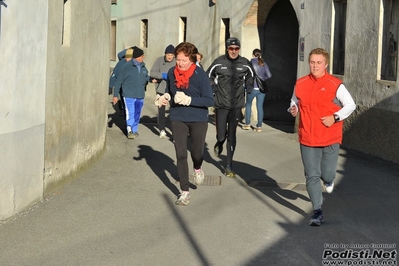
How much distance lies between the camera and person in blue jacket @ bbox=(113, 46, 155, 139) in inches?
604

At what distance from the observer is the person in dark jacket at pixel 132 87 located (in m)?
15.3

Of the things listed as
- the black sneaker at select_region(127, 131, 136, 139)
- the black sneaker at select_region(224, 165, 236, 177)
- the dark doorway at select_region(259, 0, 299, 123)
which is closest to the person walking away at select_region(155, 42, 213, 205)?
the black sneaker at select_region(224, 165, 236, 177)

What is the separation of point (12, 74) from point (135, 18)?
22.0 metres

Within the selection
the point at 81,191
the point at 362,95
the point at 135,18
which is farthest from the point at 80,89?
the point at 135,18

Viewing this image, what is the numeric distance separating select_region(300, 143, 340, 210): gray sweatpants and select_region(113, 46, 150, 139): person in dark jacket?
7.47 metres

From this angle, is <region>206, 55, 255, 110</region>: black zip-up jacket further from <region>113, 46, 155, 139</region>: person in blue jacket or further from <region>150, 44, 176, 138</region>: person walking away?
<region>113, 46, 155, 139</region>: person in blue jacket

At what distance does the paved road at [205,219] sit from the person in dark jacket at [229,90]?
579 millimetres

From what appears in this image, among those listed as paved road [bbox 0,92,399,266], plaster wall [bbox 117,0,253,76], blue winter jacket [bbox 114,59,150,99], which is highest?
plaster wall [bbox 117,0,253,76]

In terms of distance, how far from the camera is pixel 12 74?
7914 millimetres

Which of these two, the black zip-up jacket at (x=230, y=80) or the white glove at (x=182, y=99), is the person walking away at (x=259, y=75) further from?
the white glove at (x=182, y=99)

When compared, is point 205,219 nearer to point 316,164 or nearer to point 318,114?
point 316,164

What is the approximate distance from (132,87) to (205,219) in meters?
7.35

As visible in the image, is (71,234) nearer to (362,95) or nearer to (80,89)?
(80,89)

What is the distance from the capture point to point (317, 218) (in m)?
8.05
